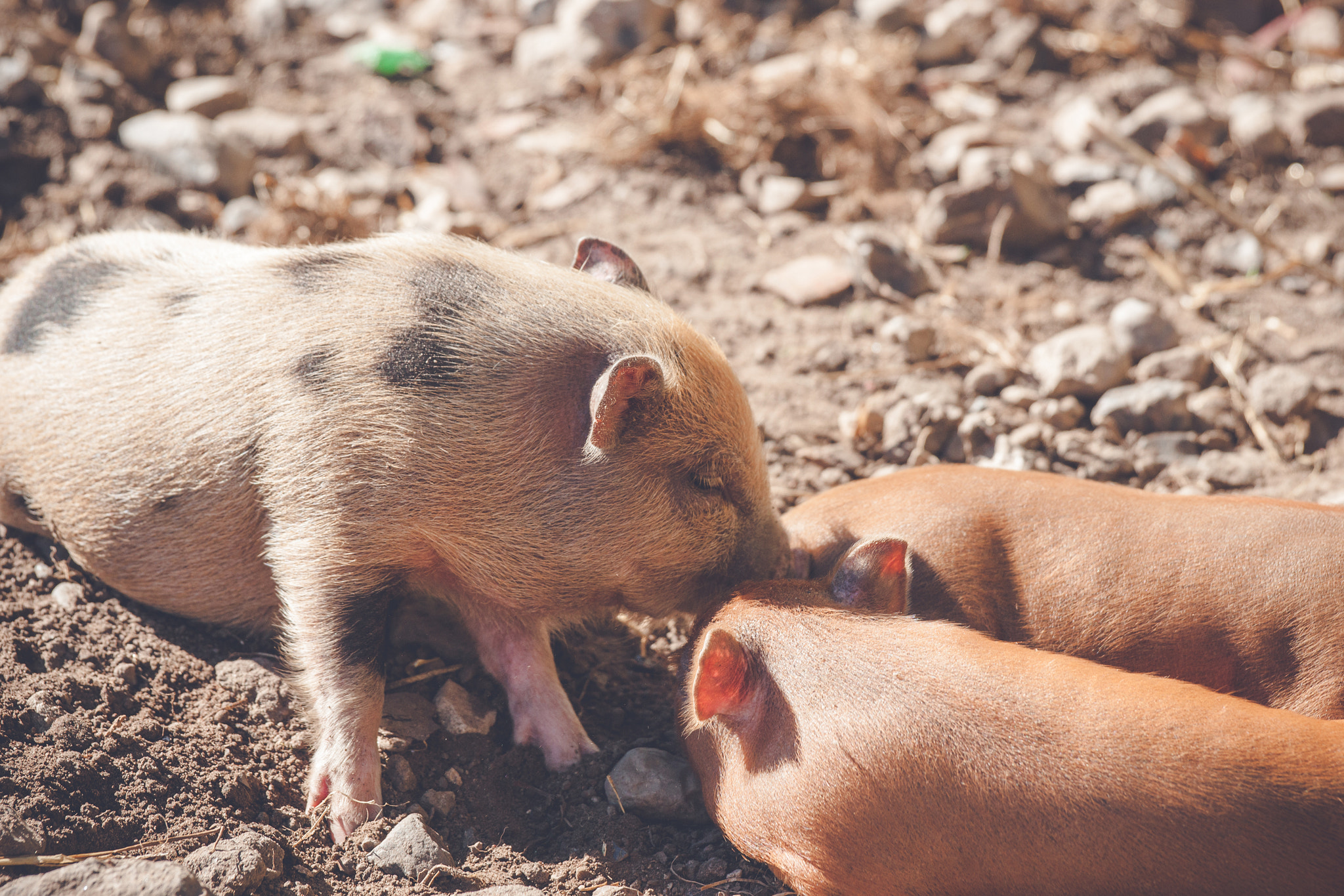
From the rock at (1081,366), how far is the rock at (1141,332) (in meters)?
0.10

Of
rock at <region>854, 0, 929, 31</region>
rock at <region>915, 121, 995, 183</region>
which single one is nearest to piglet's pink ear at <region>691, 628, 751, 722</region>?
rock at <region>915, 121, 995, 183</region>

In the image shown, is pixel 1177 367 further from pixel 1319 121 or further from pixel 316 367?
pixel 316 367

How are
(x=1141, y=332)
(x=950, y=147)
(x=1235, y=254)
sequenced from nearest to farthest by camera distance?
1. (x=1141, y=332)
2. (x=1235, y=254)
3. (x=950, y=147)

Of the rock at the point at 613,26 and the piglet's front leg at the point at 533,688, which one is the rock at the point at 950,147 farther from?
the piglet's front leg at the point at 533,688

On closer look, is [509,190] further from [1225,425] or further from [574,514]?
[1225,425]

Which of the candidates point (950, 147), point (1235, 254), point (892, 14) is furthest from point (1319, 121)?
→ point (892, 14)

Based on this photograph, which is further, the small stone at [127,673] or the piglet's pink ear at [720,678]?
the small stone at [127,673]

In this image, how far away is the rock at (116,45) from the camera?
6277 mm

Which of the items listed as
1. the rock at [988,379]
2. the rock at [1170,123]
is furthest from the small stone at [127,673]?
the rock at [1170,123]

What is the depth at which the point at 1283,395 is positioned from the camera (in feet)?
14.5

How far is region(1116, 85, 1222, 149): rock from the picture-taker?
226 inches

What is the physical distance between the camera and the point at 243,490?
3.30 m

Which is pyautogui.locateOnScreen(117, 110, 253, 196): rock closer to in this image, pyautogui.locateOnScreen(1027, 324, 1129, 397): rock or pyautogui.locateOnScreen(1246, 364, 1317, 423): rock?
pyautogui.locateOnScreen(1027, 324, 1129, 397): rock

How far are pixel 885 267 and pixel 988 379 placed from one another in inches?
33.7
